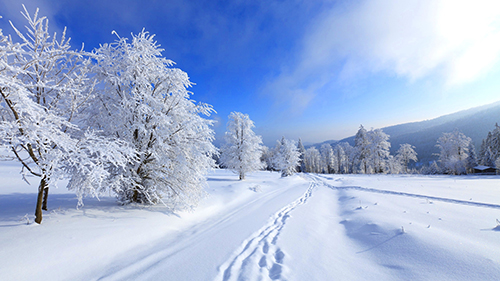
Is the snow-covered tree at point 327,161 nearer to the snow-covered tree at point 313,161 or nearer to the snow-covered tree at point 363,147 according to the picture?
the snow-covered tree at point 313,161

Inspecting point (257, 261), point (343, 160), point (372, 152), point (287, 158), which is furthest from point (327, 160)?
point (257, 261)

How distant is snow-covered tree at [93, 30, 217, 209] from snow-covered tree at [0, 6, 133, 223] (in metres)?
1.19

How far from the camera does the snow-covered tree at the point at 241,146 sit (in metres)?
23.0

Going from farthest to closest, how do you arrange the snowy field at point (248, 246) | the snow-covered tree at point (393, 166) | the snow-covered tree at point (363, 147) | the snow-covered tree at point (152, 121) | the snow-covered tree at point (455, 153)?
the snow-covered tree at point (393, 166) < the snow-covered tree at point (363, 147) < the snow-covered tree at point (455, 153) < the snow-covered tree at point (152, 121) < the snowy field at point (248, 246)

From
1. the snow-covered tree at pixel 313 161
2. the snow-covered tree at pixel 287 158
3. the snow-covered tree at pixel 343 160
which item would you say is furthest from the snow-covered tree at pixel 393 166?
the snow-covered tree at pixel 313 161

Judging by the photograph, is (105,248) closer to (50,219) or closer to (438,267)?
(50,219)

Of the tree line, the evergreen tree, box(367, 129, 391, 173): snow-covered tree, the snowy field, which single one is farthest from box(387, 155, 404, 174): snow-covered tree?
the snowy field

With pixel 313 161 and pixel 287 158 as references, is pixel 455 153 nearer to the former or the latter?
pixel 287 158

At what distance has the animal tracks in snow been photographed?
3371mm

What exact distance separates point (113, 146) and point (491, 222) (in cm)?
1032

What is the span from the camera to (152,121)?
265 inches

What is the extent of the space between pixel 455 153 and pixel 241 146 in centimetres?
4208

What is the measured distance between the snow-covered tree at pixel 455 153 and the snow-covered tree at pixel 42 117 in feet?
158

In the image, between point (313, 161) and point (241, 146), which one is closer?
point (241, 146)
